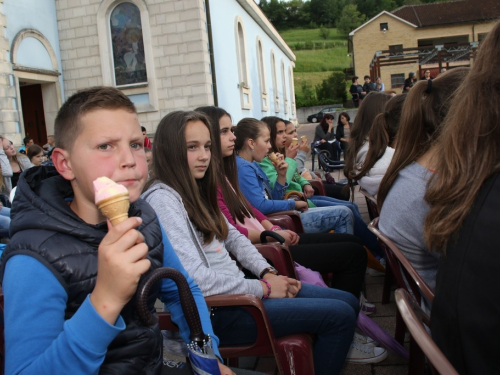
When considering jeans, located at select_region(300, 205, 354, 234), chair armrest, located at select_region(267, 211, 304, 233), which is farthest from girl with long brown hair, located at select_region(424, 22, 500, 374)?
jeans, located at select_region(300, 205, 354, 234)

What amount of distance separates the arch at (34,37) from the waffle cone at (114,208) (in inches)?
489

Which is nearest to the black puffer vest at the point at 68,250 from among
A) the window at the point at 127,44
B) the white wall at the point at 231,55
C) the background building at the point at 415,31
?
the window at the point at 127,44

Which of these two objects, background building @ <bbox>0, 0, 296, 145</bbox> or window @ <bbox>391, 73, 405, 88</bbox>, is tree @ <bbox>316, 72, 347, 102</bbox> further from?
background building @ <bbox>0, 0, 296, 145</bbox>

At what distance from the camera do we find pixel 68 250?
4.29 feet

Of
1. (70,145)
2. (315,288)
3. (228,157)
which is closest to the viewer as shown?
(70,145)

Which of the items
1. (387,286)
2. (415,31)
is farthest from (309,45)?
(387,286)

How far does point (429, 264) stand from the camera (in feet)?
6.84

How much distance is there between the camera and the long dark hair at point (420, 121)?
2242 mm

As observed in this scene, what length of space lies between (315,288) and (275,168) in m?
2.68

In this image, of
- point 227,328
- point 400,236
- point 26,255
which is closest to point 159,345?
point 26,255

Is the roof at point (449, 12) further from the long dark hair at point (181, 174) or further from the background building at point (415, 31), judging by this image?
the long dark hair at point (181, 174)

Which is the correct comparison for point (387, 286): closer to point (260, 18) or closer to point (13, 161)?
point (13, 161)

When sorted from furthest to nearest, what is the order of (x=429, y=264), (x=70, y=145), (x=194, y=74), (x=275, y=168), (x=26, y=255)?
(x=194, y=74) → (x=275, y=168) → (x=429, y=264) → (x=70, y=145) → (x=26, y=255)

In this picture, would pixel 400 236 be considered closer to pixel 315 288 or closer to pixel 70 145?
pixel 315 288
